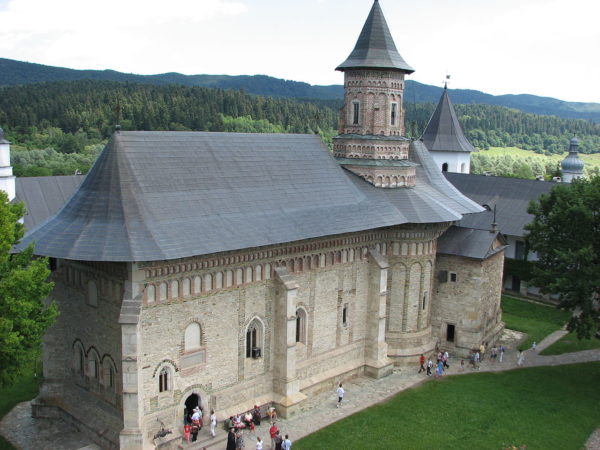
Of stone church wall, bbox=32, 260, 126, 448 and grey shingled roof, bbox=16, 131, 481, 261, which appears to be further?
stone church wall, bbox=32, 260, 126, 448

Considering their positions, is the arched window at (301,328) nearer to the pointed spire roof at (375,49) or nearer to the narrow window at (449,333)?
the narrow window at (449,333)

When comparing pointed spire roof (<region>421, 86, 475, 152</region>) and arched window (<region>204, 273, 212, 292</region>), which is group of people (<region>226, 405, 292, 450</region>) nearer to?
arched window (<region>204, 273, 212, 292</region>)

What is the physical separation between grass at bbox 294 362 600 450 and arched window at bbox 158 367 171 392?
4.94 m

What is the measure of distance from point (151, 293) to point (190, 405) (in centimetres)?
486

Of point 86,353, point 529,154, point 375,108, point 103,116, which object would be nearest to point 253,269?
point 86,353

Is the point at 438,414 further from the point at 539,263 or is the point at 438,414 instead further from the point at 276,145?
the point at 276,145

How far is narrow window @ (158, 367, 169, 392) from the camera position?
19.5 meters

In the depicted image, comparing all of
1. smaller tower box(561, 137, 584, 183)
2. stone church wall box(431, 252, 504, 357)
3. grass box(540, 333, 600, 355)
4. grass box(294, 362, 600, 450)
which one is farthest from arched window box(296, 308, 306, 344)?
smaller tower box(561, 137, 584, 183)

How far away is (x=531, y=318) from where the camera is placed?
36.4 m

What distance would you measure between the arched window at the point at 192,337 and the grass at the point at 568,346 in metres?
A: 19.2

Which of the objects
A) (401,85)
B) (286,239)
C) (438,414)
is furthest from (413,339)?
(401,85)

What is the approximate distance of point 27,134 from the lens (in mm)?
98938

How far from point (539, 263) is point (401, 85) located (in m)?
10.7

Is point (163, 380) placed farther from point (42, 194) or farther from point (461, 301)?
point (42, 194)
